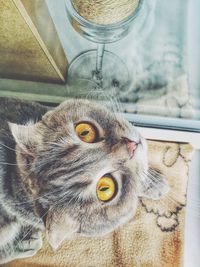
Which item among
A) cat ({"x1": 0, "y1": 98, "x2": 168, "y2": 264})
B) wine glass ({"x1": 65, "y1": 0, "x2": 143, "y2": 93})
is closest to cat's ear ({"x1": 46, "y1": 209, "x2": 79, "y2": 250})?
cat ({"x1": 0, "y1": 98, "x2": 168, "y2": 264})

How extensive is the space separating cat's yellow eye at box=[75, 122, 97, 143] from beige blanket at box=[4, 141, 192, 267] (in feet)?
0.34

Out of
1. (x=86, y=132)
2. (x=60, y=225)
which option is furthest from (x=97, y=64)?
(x=60, y=225)

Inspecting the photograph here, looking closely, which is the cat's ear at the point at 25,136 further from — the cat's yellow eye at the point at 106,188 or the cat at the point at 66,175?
the cat's yellow eye at the point at 106,188

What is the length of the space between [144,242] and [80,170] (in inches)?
6.2

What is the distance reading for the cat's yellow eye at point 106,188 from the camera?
0.54 m

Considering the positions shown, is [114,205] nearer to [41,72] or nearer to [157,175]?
[157,175]

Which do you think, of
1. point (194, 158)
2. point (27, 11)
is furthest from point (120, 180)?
point (27, 11)

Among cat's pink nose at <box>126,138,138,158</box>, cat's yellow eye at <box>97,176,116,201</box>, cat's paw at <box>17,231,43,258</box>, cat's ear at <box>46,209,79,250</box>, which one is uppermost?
cat's pink nose at <box>126,138,138,158</box>

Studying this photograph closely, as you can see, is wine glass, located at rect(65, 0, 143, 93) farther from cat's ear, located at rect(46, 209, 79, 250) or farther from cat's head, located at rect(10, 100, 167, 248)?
cat's ear, located at rect(46, 209, 79, 250)

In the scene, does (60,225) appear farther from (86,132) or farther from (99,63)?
(99,63)

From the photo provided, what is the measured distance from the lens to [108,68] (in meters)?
0.65

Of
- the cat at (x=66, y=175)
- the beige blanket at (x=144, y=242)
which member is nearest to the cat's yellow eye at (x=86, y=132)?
the cat at (x=66, y=175)

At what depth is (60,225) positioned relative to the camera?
1.78 feet

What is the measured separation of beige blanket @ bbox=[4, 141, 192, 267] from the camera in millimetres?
586
